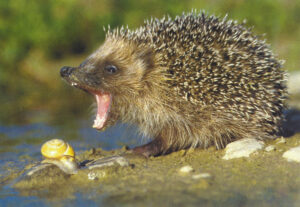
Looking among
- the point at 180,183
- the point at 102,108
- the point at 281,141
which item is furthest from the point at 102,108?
the point at 281,141

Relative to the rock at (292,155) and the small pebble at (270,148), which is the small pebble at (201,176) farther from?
the small pebble at (270,148)

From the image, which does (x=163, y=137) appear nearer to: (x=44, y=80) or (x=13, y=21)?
(x=44, y=80)

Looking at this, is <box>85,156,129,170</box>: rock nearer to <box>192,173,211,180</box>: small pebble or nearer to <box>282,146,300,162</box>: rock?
<box>192,173,211,180</box>: small pebble

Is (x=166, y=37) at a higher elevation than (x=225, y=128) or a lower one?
higher

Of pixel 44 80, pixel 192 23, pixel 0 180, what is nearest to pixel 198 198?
pixel 0 180

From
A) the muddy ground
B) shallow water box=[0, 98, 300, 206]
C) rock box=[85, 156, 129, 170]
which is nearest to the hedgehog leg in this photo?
shallow water box=[0, 98, 300, 206]

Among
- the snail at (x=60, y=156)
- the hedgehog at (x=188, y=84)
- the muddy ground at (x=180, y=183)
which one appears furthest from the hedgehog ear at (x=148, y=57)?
the snail at (x=60, y=156)

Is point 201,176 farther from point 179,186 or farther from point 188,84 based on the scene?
point 188,84
